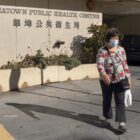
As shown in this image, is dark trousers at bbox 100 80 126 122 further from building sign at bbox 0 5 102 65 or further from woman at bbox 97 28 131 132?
building sign at bbox 0 5 102 65

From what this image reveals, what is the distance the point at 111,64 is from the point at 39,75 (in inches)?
226

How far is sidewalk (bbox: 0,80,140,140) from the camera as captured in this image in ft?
27.7

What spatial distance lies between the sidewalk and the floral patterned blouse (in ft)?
3.09

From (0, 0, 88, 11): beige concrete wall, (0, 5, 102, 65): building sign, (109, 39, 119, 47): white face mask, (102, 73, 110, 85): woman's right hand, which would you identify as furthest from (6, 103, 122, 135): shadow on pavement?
(0, 0, 88, 11): beige concrete wall

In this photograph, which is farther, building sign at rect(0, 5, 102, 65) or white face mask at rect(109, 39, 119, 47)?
building sign at rect(0, 5, 102, 65)

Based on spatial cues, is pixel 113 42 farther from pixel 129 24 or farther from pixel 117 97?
pixel 129 24

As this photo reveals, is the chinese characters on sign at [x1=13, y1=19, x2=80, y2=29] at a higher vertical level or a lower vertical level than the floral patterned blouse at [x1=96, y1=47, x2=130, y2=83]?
higher

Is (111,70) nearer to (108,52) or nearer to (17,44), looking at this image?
(108,52)

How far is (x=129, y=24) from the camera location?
2700 cm

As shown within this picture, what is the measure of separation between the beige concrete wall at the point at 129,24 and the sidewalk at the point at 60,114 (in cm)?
1329

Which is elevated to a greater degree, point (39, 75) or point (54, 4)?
point (54, 4)

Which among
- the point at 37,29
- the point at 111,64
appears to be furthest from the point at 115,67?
the point at 37,29

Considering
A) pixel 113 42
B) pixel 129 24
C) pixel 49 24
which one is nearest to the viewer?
pixel 113 42

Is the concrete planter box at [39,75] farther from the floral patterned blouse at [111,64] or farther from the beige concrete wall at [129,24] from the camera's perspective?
the beige concrete wall at [129,24]
